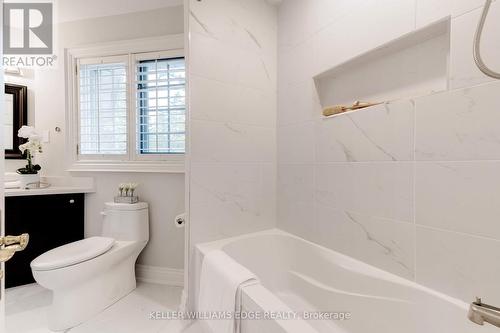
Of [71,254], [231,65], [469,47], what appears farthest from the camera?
[231,65]

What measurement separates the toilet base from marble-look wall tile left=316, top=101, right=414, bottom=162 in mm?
1739

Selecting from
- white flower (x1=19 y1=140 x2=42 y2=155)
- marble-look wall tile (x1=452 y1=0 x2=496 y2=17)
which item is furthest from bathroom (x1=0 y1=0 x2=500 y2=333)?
white flower (x1=19 y1=140 x2=42 y2=155)

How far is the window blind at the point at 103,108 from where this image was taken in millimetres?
2217

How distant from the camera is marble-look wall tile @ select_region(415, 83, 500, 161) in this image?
80 cm

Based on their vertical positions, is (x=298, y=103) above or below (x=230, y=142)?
above

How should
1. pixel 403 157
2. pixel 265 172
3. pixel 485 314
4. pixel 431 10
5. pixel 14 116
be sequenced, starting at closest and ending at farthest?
pixel 485 314
pixel 431 10
pixel 403 157
pixel 265 172
pixel 14 116

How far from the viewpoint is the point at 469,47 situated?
0.85 m

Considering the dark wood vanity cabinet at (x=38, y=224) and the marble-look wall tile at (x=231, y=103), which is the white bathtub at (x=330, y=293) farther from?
the dark wood vanity cabinet at (x=38, y=224)

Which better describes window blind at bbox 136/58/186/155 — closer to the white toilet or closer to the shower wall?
the white toilet

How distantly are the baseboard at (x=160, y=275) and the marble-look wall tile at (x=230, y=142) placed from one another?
1189 millimetres

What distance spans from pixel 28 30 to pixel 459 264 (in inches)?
146

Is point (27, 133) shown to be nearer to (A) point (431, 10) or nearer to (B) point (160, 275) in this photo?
(B) point (160, 275)

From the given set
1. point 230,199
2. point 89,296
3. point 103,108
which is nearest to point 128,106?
point 103,108

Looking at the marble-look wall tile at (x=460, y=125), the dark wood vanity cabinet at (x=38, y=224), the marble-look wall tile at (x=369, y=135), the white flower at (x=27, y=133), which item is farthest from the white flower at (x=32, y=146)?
the marble-look wall tile at (x=460, y=125)
